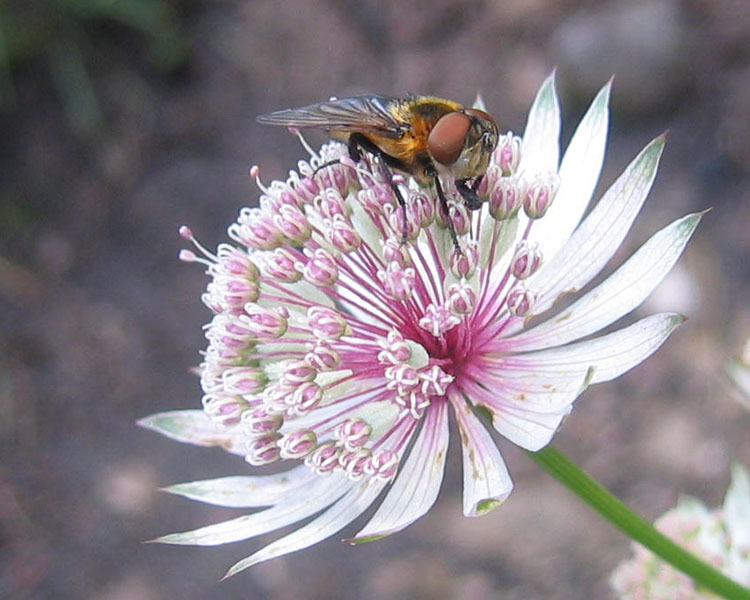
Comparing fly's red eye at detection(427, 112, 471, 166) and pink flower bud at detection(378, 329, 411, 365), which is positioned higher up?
fly's red eye at detection(427, 112, 471, 166)

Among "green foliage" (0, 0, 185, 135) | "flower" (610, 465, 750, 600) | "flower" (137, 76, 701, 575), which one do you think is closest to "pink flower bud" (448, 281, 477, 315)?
"flower" (137, 76, 701, 575)

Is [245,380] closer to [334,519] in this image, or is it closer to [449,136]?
[334,519]

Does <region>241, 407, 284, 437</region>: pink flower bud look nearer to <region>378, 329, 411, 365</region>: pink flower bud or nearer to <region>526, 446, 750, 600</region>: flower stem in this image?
<region>378, 329, 411, 365</region>: pink flower bud

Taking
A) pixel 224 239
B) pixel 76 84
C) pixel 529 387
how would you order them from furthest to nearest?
pixel 76 84
pixel 224 239
pixel 529 387

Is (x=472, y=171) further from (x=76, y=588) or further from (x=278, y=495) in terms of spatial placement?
(x=76, y=588)

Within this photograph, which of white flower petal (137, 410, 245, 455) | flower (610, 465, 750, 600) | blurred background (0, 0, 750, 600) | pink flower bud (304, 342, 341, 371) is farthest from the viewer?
blurred background (0, 0, 750, 600)

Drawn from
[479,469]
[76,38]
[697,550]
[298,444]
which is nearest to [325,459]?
[298,444]

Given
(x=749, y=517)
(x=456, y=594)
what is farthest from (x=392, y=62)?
(x=749, y=517)
